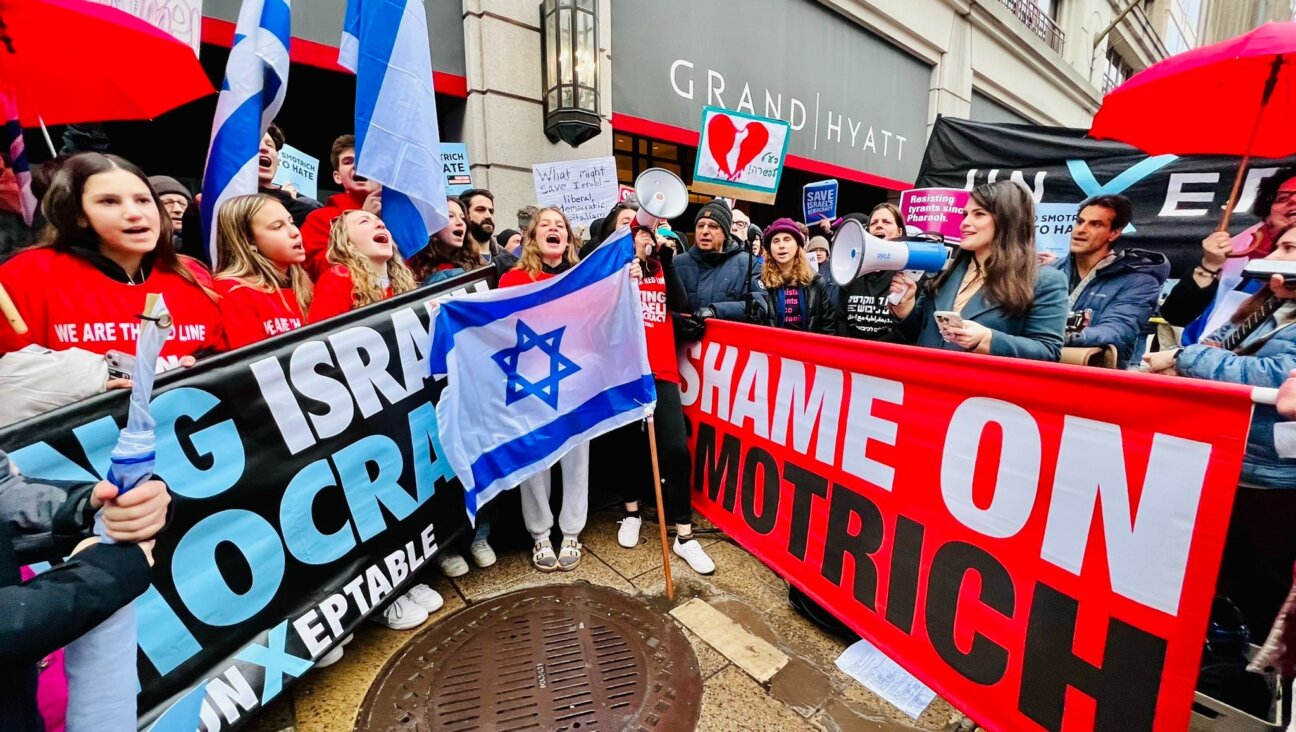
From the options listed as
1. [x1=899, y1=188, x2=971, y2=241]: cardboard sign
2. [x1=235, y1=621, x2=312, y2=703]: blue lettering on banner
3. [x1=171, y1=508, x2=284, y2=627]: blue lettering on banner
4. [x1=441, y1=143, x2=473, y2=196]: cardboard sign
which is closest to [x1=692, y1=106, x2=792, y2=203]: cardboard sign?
[x1=899, y1=188, x2=971, y2=241]: cardboard sign

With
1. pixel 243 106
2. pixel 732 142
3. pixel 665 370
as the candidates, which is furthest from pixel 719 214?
pixel 243 106

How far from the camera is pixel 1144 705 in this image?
148 centimetres

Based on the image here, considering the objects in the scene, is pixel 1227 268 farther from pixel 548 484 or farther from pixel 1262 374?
pixel 548 484

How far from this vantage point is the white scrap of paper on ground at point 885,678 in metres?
2.08

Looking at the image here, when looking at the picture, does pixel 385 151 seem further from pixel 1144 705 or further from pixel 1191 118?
pixel 1191 118

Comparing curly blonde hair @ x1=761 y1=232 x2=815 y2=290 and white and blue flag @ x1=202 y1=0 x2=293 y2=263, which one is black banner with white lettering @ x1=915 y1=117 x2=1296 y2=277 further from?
white and blue flag @ x1=202 y1=0 x2=293 y2=263

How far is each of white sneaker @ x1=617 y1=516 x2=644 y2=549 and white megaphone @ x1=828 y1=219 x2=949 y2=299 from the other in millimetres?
1924

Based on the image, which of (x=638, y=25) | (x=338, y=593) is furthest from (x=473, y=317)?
(x=638, y=25)

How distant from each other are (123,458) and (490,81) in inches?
237

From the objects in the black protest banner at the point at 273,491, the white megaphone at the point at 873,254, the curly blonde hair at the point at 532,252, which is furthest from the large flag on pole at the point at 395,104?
the white megaphone at the point at 873,254

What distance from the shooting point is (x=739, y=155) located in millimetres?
5691

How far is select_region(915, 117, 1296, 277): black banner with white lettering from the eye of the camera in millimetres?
3969

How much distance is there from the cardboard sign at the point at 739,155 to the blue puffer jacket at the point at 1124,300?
3.36 meters

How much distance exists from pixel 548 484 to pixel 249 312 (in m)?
1.71
